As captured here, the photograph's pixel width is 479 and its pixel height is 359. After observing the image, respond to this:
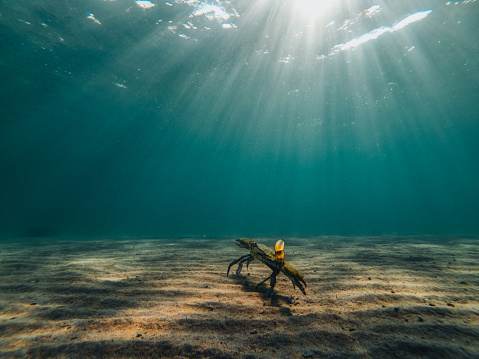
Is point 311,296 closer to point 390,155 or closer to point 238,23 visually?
point 238,23

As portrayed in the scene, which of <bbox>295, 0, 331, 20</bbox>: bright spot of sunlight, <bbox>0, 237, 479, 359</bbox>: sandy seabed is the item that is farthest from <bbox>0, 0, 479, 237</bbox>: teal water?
<bbox>0, 237, 479, 359</bbox>: sandy seabed

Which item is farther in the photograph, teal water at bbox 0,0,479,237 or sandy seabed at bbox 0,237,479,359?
teal water at bbox 0,0,479,237

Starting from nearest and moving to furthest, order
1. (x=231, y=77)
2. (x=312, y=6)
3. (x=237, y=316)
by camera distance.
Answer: (x=237, y=316), (x=312, y=6), (x=231, y=77)

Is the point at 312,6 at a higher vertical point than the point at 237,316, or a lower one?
higher

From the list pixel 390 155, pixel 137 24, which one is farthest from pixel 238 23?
pixel 390 155

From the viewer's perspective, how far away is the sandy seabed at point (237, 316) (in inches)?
70.0

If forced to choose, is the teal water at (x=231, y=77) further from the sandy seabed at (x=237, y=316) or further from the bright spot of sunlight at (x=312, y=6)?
the sandy seabed at (x=237, y=316)

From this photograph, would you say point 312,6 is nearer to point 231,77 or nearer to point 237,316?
point 231,77

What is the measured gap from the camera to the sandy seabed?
5.83ft

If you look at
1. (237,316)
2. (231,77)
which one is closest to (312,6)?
(231,77)

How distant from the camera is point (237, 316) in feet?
7.74

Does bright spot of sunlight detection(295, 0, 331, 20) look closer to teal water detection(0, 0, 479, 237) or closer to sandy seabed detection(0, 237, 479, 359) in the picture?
teal water detection(0, 0, 479, 237)

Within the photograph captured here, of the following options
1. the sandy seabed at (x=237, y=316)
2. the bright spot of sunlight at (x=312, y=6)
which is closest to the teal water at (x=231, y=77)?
the bright spot of sunlight at (x=312, y=6)

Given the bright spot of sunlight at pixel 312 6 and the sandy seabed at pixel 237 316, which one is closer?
the sandy seabed at pixel 237 316
